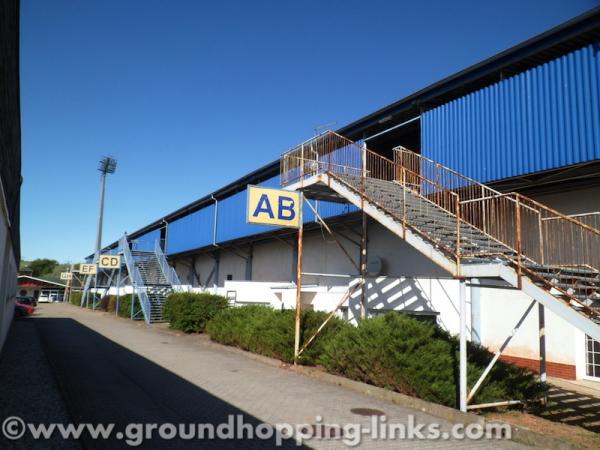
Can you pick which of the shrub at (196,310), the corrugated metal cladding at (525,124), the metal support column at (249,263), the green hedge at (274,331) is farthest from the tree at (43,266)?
the corrugated metal cladding at (525,124)

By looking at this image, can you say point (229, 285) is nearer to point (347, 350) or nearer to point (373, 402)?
point (347, 350)

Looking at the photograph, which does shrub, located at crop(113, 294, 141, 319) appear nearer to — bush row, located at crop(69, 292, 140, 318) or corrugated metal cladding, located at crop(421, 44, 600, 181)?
bush row, located at crop(69, 292, 140, 318)

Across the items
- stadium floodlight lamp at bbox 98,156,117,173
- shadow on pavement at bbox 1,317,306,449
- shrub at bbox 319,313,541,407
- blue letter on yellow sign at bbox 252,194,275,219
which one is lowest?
shadow on pavement at bbox 1,317,306,449

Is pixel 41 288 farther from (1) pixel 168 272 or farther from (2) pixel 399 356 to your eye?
(2) pixel 399 356

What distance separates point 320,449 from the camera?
6148mm

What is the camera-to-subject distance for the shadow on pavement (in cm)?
639

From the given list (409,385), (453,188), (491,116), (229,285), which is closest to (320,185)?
(453,188)

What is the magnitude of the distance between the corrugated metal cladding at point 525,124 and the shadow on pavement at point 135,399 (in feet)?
30.0

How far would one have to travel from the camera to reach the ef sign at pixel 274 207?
41.3 ft

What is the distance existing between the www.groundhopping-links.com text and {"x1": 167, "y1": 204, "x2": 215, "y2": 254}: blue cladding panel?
24.6 m

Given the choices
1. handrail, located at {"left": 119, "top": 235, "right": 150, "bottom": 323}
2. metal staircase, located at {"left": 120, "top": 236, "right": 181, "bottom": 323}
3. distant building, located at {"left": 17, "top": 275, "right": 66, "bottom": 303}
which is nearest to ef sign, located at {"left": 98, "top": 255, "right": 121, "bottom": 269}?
metal staircase, located at {"left": 120, "top": 236, "right": 181, "bottom": 323}

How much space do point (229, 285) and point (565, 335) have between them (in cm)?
1452

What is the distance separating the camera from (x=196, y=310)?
69.6 feet

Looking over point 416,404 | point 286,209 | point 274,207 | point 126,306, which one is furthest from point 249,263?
point 416,404
